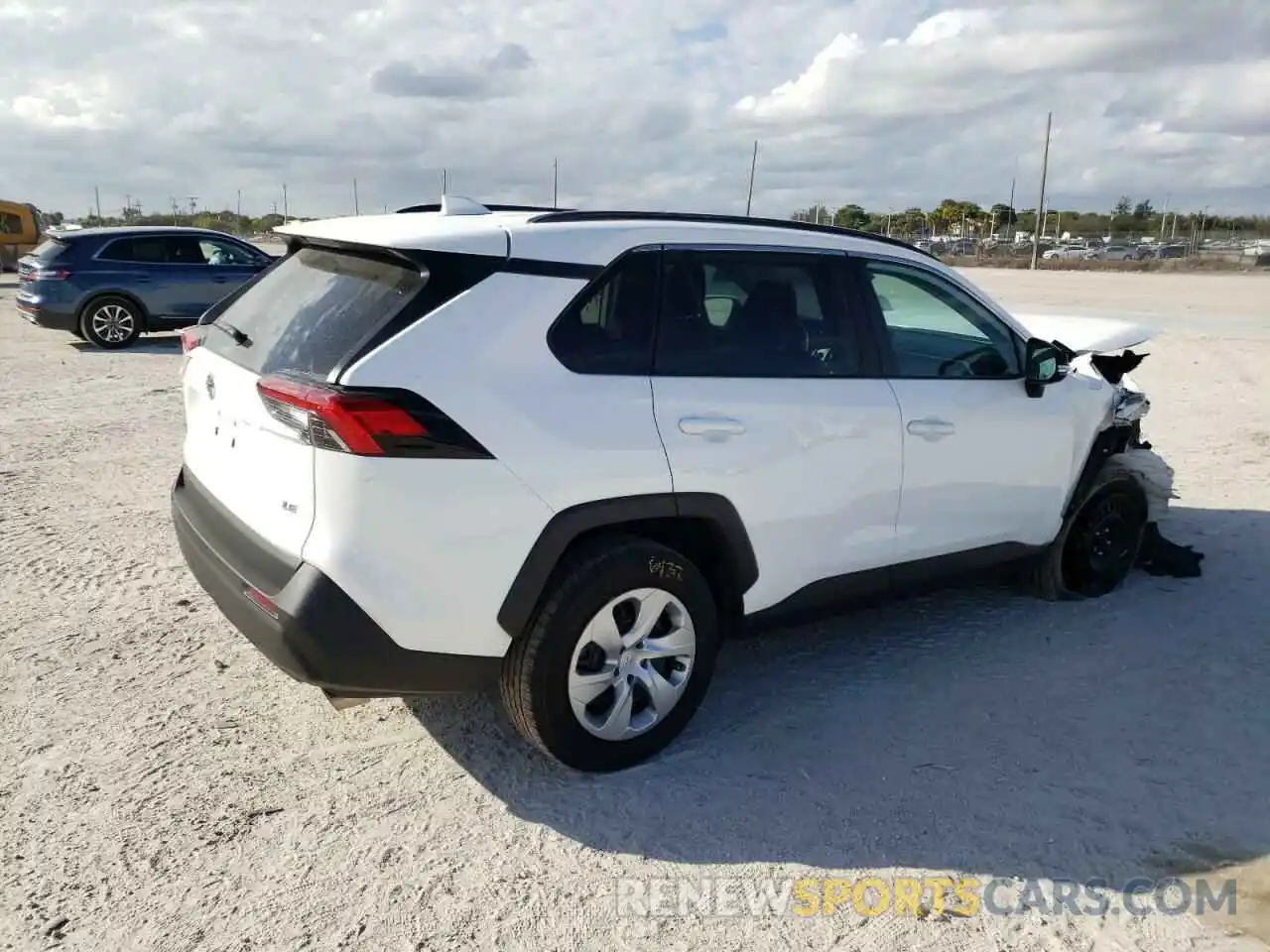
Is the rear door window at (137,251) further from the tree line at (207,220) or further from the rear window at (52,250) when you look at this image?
the tree line at (207,220)

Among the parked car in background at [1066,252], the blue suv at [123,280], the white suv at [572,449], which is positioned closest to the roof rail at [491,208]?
the white suv at [572,449]

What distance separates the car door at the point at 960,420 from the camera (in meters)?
4.11

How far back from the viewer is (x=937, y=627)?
15.8 feet

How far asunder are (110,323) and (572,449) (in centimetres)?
1281

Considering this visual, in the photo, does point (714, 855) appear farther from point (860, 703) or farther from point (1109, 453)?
point (1109, 453)

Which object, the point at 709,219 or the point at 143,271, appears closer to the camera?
the point at 709,219

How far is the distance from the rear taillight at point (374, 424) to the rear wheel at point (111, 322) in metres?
12.5

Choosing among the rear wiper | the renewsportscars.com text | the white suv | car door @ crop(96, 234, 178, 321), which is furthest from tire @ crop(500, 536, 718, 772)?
car door @ crop(96, 234, 178, 321)

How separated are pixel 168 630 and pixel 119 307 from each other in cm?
1093

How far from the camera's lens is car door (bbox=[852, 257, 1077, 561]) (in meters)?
4.11

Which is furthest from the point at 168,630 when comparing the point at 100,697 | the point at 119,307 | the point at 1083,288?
the point at 1083,288

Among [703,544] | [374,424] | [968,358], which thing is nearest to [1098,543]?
[968,358]

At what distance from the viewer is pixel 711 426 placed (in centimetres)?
345

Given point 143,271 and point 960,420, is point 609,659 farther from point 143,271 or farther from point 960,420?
point 143,271
